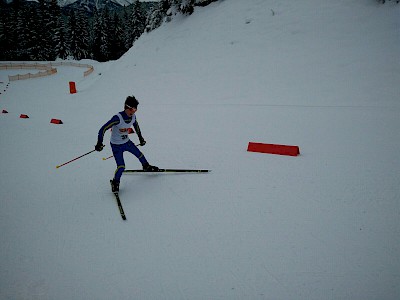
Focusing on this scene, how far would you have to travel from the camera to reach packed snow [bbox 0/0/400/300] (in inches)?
116

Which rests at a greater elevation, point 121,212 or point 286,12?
point 286,12

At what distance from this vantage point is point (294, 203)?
161 inches

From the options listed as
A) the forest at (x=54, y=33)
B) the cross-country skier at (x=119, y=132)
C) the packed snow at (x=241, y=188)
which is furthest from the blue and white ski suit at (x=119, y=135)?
the forest at (x=54, y=33)

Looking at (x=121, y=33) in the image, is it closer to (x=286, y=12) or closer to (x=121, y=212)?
(x=286, y=12)

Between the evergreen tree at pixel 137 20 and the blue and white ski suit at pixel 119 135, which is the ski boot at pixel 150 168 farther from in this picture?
the evergreen tree at pixel 137 20

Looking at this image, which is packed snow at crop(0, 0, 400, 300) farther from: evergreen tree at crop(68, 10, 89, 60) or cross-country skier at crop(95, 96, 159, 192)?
evergreen tree at crop(68, 10, 89, 60)

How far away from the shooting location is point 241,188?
4742mm

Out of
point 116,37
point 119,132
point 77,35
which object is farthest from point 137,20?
point 119,132

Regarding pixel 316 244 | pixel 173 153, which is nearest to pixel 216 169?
pixel 173 153

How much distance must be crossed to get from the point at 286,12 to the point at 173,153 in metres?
11.8

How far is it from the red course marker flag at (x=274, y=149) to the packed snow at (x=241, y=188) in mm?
198

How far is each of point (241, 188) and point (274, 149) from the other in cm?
187

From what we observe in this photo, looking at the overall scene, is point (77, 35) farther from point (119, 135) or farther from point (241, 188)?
point (241, 188)

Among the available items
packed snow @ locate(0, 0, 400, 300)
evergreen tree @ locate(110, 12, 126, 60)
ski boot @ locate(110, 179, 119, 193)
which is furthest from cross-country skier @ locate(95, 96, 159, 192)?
evergreen tree @ locate(110, 12, 126, 60)
